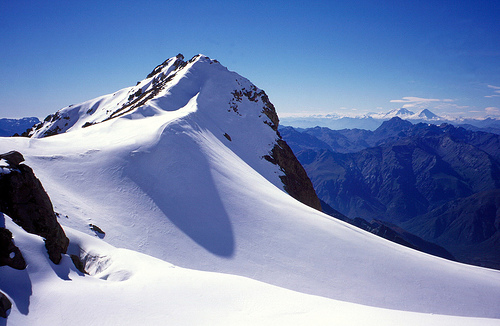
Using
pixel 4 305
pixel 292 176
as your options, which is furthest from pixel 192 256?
pixel 292 176

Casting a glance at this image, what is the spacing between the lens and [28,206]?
10.1m

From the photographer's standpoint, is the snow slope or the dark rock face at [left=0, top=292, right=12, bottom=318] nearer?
the dark rock face at [left=0, top=292, right=12, bottom=318]

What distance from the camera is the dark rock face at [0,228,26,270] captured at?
765 cm

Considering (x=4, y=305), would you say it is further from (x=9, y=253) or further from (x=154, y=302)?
(x=154, y=302)

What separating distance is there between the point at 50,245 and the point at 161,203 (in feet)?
35.2

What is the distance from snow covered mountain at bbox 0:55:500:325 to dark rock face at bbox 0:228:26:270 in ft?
0.85

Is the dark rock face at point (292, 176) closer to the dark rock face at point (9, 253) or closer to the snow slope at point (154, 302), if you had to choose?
the snow slope at point (154, 302)

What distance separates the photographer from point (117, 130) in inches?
1196

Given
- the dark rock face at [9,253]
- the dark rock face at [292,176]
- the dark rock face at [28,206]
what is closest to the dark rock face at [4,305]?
the dark rock face at [9,253]

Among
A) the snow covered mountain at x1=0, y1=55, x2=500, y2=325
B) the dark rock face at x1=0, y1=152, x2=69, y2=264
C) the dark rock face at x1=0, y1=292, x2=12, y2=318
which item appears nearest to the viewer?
the dark rock face at x1=0, y1=292, x2=12, y2=318

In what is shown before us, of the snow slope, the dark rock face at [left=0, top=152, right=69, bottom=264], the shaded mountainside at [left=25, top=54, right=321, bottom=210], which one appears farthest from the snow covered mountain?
the shaded mountainside at [left=25, top=54, right=321, bottom=210]

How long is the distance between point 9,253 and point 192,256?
9.89 metres

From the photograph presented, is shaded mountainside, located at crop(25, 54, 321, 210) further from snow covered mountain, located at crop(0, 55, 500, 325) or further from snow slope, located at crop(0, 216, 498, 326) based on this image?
snow slope, located at crop(0, 216, 498, 326)

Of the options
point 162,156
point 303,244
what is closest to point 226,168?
point 162,156
